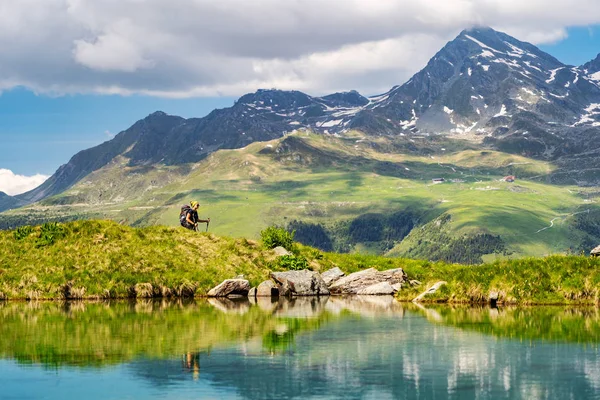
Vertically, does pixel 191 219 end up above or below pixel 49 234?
above

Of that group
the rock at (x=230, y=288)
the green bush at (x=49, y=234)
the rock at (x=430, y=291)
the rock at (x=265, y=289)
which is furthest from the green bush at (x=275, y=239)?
the green bush at (x=49, y=234)

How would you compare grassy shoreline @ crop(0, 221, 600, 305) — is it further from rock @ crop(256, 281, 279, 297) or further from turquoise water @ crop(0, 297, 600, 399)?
turquoise water @ crop(0, 297, 600, 399)

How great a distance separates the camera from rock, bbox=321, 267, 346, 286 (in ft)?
240

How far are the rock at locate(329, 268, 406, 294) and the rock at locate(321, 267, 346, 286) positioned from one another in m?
0.51

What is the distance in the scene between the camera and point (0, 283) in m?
66.9

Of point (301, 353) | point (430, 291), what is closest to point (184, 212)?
point (430, 291)

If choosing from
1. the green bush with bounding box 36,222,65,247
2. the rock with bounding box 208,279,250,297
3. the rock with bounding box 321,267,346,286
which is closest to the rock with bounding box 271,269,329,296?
the rock with bounding box 321,267,346,286

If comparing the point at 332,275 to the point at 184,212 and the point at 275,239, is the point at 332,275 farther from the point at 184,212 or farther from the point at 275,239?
the point at 184,212

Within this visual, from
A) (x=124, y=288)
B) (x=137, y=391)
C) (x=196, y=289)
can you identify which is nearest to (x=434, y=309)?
(x=196, y=289)

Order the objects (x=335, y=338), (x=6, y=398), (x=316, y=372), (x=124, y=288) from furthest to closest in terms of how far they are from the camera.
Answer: (x=124, y=288) → (x=335, y=338) → (x=316, y=372) → (x=6, y=398)

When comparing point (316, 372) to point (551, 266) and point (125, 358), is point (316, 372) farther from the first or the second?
point (551, 266)

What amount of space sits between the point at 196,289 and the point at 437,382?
4130cm

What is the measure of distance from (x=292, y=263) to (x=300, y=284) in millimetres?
5215

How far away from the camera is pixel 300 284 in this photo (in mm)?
70188
